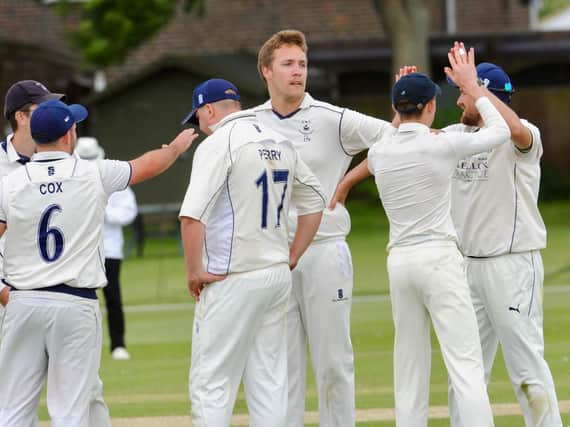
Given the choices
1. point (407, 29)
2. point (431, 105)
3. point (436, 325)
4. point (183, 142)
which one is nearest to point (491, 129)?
point (431, 105)

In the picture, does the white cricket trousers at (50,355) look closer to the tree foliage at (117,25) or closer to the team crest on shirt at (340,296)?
the team crest on shirt at (340,296)

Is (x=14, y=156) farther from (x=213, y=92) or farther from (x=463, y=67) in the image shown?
(x=463, y=67)

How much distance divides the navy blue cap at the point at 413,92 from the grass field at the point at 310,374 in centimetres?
277

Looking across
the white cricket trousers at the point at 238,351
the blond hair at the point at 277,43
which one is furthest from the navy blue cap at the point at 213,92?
the white cricket trousers at the point at 238,351

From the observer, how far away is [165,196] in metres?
30.3

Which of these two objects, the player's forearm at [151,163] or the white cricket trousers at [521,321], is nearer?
the player's forearm at [151,163]

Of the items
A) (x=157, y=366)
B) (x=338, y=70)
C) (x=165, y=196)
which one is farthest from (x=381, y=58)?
(x=157, y=366)

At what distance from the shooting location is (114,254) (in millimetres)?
13734

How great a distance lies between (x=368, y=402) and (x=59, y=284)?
398 cm

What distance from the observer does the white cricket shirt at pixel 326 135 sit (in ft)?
26.1

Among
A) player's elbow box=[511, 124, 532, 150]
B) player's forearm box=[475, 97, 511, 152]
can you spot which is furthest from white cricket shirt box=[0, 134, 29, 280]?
player's elbow box=[511, 124, 532, 150]

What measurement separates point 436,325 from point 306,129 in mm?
1489

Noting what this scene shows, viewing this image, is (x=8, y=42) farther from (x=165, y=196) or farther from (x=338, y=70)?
(x=338, y=70)

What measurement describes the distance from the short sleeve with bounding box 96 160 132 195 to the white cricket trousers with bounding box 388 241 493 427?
1608 millimetres
